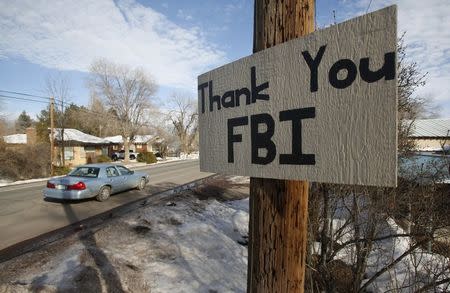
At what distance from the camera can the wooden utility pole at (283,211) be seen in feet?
5.06

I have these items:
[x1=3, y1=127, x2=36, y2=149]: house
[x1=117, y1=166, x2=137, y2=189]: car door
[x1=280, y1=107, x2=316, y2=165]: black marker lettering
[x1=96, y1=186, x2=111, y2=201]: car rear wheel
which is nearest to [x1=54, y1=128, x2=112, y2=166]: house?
[x1=3, y1=127, x2=36, y2=149]: house

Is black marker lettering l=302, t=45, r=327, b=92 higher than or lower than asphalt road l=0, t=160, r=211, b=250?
higher

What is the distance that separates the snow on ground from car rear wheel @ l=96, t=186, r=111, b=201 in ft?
11.6

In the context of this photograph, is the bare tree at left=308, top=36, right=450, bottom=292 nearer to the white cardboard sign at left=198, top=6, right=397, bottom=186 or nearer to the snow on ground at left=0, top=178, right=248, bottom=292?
the snow on ground at left=0, top=178, right=248, bottom=292

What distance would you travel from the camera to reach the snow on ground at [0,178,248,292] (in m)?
4.52

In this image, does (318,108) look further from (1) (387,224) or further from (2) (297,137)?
(1) (387,224)

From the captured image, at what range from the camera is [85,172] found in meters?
11.6

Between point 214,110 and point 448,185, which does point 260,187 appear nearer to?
point 214,110

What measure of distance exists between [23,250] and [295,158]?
6912 mm

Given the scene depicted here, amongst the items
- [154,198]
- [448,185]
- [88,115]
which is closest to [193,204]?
[154,198]

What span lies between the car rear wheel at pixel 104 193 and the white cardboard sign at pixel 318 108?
10.8 m

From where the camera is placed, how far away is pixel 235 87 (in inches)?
62.1

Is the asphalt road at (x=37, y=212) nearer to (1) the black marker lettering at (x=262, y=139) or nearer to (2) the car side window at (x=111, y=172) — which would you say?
(2) the car side window at (x=111, y=172)

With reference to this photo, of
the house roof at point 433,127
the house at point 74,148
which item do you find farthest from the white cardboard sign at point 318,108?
Result: the house roof at point 433,127
